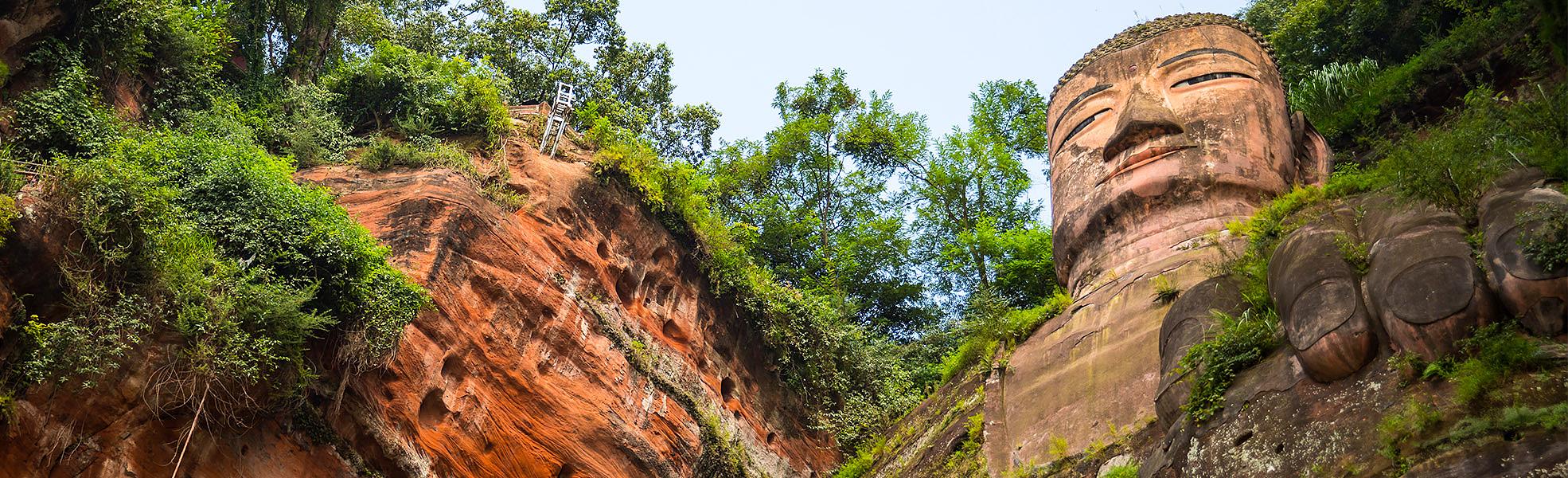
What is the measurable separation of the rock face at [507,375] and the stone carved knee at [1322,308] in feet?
22.8

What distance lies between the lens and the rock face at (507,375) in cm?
1001

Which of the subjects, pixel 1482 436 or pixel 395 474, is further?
pixel 395 474

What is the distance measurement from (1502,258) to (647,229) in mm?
10319

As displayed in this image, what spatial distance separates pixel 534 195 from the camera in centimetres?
1501

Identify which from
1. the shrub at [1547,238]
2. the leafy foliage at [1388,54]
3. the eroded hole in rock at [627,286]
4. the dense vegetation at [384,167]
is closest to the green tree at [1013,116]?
the dense vegetation at [384,167]

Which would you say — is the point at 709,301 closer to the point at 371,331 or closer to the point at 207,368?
the point at 371,331

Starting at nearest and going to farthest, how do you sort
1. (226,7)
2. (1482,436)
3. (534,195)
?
1. (1482,436)
2. (534,195)
3. (226,7)

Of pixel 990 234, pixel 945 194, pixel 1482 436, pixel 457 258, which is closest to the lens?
pixel 1482 436

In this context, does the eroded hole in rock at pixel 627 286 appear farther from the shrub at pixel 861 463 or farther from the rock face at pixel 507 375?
the shrub at pixel 861 463

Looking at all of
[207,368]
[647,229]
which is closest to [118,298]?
[207,368]

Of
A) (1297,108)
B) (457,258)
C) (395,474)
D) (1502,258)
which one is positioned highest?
(1297,108)

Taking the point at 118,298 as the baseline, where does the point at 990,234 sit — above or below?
above

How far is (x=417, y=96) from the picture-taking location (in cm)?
1705

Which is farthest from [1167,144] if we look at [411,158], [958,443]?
[411,158]
